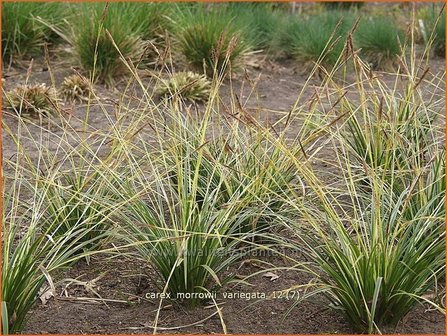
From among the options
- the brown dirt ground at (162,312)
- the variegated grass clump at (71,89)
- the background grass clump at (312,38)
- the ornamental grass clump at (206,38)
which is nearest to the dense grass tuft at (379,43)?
the background grass clump at (312,38)

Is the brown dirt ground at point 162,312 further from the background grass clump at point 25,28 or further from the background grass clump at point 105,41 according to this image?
the background grass clump at point 25,28

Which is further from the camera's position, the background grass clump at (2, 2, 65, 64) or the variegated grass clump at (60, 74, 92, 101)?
the background grass clump at (2, 2, 65, 64)

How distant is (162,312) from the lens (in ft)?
12.0

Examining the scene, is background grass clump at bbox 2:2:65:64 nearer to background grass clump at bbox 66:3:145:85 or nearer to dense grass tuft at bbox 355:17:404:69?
background grass clump at bbox 66:3:145:85

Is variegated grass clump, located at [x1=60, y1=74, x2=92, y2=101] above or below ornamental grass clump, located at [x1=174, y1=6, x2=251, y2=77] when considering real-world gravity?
below

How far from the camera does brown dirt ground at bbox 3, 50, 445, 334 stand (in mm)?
3520

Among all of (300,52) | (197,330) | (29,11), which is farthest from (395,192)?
(29,11)

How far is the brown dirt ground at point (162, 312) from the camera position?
11.5 ft

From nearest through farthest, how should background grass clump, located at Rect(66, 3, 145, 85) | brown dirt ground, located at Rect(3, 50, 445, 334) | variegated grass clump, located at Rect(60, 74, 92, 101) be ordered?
brown dirt ground, located at Rect(3, 50, 445, 334) → variegated grass clump, located at Rect(60, 74, 92, 101) → background grass clump, located at Rect(66, 3, 145, 85)

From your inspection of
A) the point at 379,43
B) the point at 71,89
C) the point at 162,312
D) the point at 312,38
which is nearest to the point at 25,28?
the point at 71,89

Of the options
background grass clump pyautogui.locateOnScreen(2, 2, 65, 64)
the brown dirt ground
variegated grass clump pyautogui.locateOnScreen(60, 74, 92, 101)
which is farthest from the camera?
background grass clump pyautogui.locateOnScreen(2, 2, 65, 64)

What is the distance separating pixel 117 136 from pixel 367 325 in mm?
1508

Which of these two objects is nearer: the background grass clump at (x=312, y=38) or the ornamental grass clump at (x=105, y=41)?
the ornamental grass clump at (x=105, y=41)

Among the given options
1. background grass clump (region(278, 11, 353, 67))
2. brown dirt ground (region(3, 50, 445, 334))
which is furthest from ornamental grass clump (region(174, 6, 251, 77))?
brown dirt ground (region(3, 50, 445, 334))
